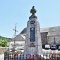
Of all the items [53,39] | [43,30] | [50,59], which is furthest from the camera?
[43,30]

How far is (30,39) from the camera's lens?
18.4 m

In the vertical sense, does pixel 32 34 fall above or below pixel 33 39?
above

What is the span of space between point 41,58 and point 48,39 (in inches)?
1529

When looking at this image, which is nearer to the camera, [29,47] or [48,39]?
[29,47]

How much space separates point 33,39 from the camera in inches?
722

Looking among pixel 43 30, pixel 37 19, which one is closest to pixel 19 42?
pixel 43 30

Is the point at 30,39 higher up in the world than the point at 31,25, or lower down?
lower down

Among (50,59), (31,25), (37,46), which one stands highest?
(31,25)

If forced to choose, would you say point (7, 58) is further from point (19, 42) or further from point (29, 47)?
point (19, 42)

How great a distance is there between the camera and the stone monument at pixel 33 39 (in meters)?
18.2

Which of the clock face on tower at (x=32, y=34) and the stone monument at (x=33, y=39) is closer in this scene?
the stone monument at (x=33, y=39)

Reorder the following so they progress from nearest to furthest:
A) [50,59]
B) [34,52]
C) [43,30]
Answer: [50,59] → [34,52] → [43,30]

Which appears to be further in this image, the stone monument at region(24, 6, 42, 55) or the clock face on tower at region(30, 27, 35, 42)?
the clock face on tower at region(30, 27, 35, 42)

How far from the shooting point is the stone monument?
59.8ft
